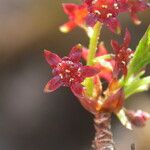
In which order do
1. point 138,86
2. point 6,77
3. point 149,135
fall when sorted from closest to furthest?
1. point 138,86
2. point 149,135
3. point 6,77

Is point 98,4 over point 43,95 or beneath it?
beneath

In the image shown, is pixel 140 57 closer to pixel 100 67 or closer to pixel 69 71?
pixel 100 67

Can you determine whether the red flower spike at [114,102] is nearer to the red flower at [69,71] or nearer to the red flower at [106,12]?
the red flower at [69,71]

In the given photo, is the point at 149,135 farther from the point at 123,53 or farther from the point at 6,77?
the point at 123,53

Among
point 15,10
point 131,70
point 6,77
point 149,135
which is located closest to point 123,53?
point 131,70

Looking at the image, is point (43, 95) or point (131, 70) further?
point (43, 95)

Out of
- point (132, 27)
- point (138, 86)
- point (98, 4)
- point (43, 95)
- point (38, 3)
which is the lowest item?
point (138, 86)

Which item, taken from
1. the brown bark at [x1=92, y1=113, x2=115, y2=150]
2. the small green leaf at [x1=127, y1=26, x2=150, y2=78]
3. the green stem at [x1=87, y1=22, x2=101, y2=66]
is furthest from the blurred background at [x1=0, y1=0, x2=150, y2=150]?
the green stem at [x1=87, y1=22, x2=101, y2=66]

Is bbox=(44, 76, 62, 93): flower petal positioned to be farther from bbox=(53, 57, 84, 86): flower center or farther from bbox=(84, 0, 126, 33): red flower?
bbox=(84, 0, 126, 33): red flower
